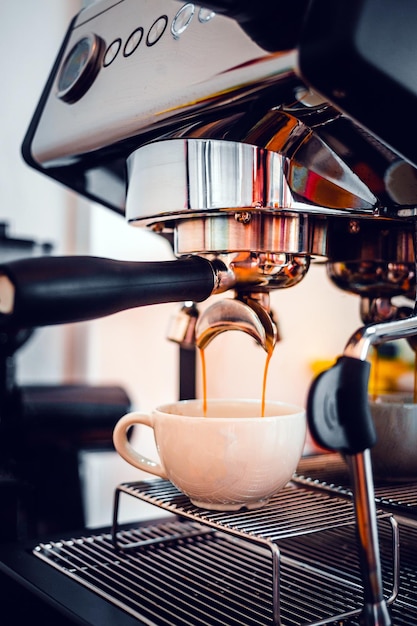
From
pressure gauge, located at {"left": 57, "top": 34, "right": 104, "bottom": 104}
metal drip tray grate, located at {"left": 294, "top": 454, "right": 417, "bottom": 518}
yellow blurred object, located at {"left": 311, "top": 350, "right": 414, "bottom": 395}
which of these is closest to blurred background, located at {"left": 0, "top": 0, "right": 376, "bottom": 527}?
yellow blurred object, located at {"left": 311, "top": 350, "right": 414, "bottom": 395}

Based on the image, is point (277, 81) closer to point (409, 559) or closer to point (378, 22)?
point (378, 22)

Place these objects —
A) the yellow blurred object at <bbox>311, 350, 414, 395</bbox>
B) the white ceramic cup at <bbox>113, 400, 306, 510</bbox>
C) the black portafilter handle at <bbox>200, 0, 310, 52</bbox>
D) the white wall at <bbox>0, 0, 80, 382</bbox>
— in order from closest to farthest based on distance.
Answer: the black portafilter handle at <bbox>200, 0, 310, 52</bbox> → the white ceramic cup at <bbox>113, 400, 306, 510</bbox> → the yellow blurred object at <bbox>311, 350, 414, 395</bbox> → the white wall at <bbox>0, 0, 80, 382</bbox>

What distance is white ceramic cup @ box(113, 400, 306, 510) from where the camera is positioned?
0.42 metres

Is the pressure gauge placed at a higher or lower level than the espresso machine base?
higher

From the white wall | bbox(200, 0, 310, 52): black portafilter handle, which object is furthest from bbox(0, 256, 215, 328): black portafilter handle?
the white wall

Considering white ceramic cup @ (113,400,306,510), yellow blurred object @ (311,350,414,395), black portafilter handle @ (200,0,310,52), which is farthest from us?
yellow blurred object @ (311,350,414,395)

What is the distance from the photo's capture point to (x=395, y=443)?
501 mm

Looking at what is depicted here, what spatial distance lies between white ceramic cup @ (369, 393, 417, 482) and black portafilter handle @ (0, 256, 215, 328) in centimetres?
20

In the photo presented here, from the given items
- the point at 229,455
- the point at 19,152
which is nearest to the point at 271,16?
the point at 229,455

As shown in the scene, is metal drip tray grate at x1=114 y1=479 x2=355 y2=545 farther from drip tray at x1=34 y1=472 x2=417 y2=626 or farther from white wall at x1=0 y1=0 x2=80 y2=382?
white wall at x1=0 y1=0 x2=80 y2=382

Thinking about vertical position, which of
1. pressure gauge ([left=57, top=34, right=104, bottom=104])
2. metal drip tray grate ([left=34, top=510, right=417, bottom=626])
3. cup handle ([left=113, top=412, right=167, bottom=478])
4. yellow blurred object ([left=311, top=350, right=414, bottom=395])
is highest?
pressure gauge ([left=57, top=34, right=104, bottom=104])

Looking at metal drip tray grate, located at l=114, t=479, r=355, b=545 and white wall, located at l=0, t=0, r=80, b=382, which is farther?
white wall, located at l=0, t=0, r=80, b=382

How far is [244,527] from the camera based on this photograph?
1.32ft

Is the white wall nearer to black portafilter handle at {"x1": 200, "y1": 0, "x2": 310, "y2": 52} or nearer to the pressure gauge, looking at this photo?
the pressure gauge
